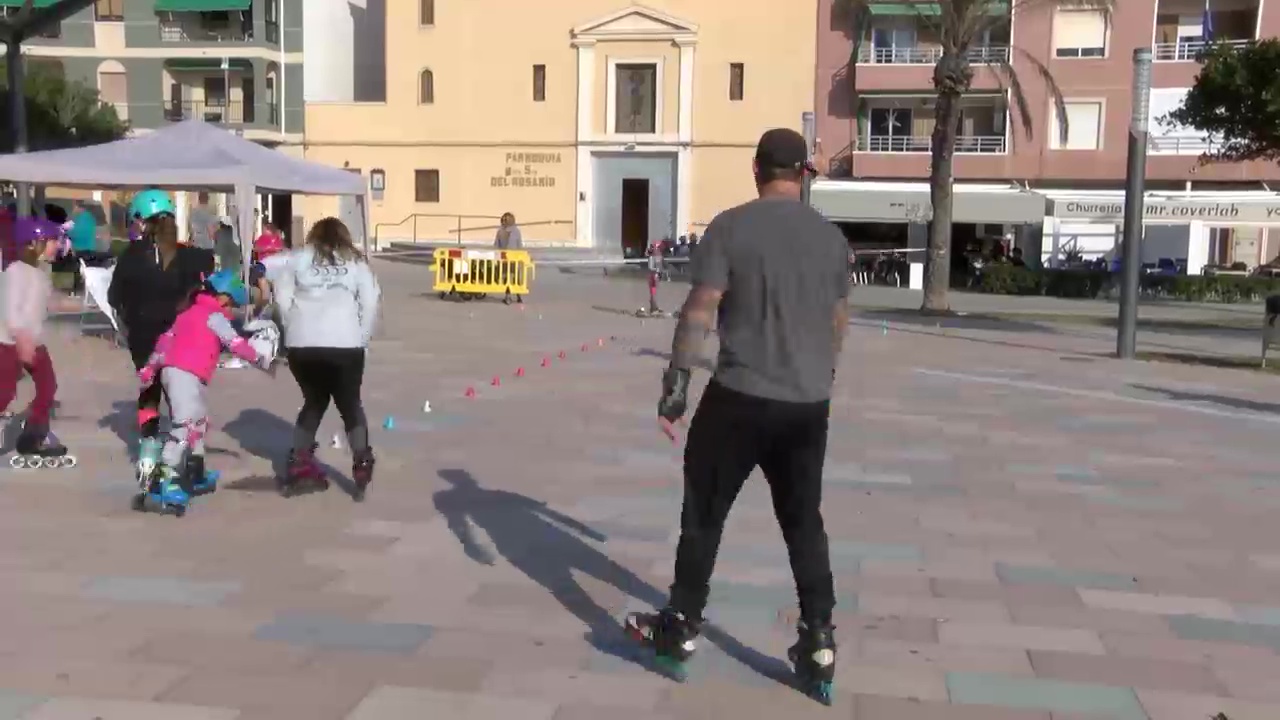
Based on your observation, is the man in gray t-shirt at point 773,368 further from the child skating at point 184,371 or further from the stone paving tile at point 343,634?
the child skating at point 184,371

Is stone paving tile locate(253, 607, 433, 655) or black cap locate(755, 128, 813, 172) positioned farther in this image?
stone paving tile locate(253, 607, 433, 655)

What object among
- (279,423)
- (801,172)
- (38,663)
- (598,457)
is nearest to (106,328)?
(279,423)

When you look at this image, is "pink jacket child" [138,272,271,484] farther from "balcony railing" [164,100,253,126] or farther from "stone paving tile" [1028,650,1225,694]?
"balcony railing" [164,100,253,126]

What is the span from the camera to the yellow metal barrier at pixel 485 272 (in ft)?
76.0

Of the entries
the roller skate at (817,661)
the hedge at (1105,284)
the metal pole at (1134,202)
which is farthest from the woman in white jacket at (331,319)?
the hedge at (1105,284)

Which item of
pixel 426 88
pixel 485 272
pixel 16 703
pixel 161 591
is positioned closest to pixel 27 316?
pixel 161 591

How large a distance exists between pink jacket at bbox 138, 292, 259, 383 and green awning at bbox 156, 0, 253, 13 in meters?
39.8

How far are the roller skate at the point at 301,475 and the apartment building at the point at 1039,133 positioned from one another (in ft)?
100

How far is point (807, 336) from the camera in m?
4.10

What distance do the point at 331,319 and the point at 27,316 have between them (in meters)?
1.97

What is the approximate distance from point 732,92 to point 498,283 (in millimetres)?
21219

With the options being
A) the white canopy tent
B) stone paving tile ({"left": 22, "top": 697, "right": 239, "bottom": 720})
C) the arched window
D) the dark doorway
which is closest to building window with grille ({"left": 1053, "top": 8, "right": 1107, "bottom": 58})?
the dark doorway

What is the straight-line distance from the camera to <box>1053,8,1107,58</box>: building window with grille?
3800cm

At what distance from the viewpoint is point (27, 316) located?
7230 millimetres
